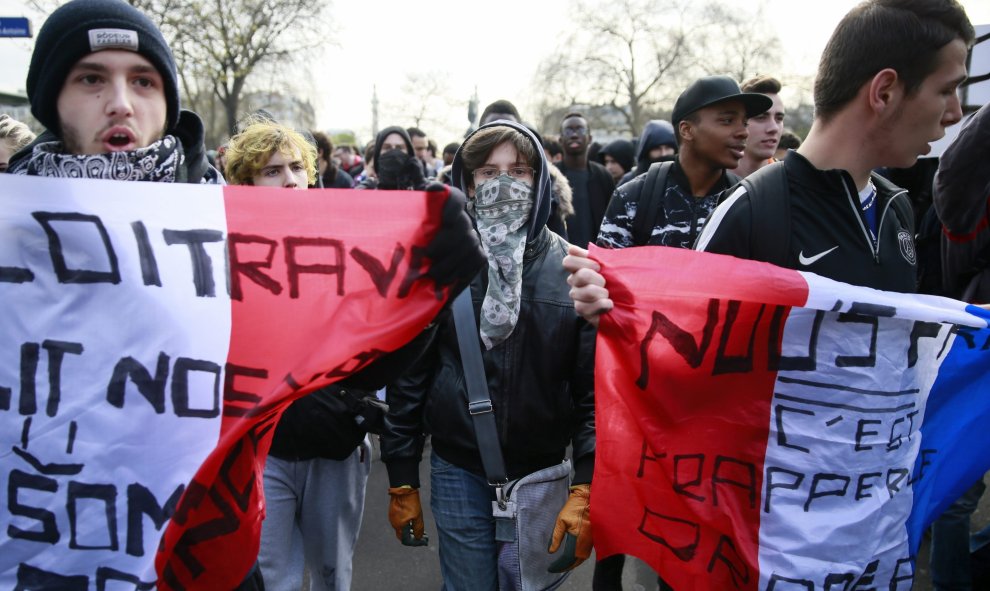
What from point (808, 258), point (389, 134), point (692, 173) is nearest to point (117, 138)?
point (808, 258)

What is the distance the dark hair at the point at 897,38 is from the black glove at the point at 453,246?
1.07m

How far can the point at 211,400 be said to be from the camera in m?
1.34

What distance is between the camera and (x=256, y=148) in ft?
8.25

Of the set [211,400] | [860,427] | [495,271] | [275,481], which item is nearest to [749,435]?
[860,427]

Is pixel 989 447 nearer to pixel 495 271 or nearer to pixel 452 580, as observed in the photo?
pixel 495 271

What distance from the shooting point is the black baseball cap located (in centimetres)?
320

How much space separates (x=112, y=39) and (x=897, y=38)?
1.85m

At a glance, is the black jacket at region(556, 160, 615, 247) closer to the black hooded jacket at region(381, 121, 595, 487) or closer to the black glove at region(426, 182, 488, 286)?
the black hooded jacket at region(381, 121, 595, 487)

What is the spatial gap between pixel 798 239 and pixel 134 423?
158 centimetres

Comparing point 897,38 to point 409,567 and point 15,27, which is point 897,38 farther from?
point 15,27

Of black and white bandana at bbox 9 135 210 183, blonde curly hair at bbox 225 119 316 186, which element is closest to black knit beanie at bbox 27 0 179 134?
black and white bandana at bbox 9 135 210 183

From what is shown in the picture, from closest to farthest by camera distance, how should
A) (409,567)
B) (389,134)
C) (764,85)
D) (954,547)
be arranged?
(954,547) < (409,567) < (764,85) < (389,134)

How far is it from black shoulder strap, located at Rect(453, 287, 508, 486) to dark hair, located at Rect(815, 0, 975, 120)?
1.21 meters

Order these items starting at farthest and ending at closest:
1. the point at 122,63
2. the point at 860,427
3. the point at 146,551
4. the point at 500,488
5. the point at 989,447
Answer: the point at 500,488, the point at 989,447, the point at 860,427, the point at 122,63, the point at 146,551
